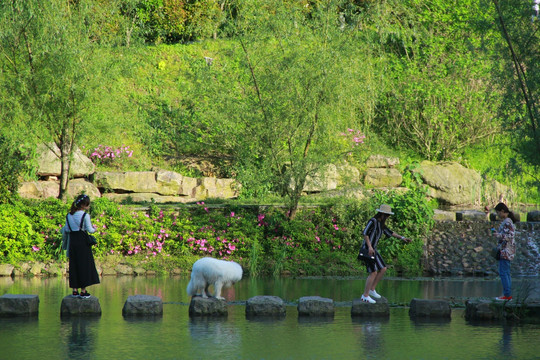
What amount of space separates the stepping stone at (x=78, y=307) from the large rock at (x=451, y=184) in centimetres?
2003

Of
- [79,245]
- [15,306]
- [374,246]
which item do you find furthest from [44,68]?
[374,246]

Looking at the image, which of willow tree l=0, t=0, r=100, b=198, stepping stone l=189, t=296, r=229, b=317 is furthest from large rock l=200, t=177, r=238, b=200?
stepping stone l=189, t=296, r=229, b=317

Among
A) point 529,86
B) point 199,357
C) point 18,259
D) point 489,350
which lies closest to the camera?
point 199,357

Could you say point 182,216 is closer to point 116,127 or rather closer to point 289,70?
point 116,127

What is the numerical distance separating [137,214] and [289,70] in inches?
216

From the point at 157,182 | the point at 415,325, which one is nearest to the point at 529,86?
the point at 415,325

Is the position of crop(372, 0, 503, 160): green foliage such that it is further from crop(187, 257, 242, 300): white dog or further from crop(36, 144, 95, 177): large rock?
crop(187, 257, 242, 300): white dog

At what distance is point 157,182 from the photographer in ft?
82.2

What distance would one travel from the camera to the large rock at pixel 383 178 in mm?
28641

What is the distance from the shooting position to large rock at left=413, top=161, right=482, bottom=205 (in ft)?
95.7

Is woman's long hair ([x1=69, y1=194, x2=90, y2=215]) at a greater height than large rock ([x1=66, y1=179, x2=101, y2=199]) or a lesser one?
lesser

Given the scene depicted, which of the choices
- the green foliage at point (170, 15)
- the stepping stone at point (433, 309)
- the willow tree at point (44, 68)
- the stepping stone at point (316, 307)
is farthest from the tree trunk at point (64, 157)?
the green foliage at point (170, 15)

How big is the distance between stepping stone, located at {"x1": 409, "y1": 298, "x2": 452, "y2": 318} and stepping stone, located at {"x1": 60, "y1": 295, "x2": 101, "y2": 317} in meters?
4.84

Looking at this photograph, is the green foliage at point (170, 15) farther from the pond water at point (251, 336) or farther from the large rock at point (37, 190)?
the pond water at point (251, 336)
